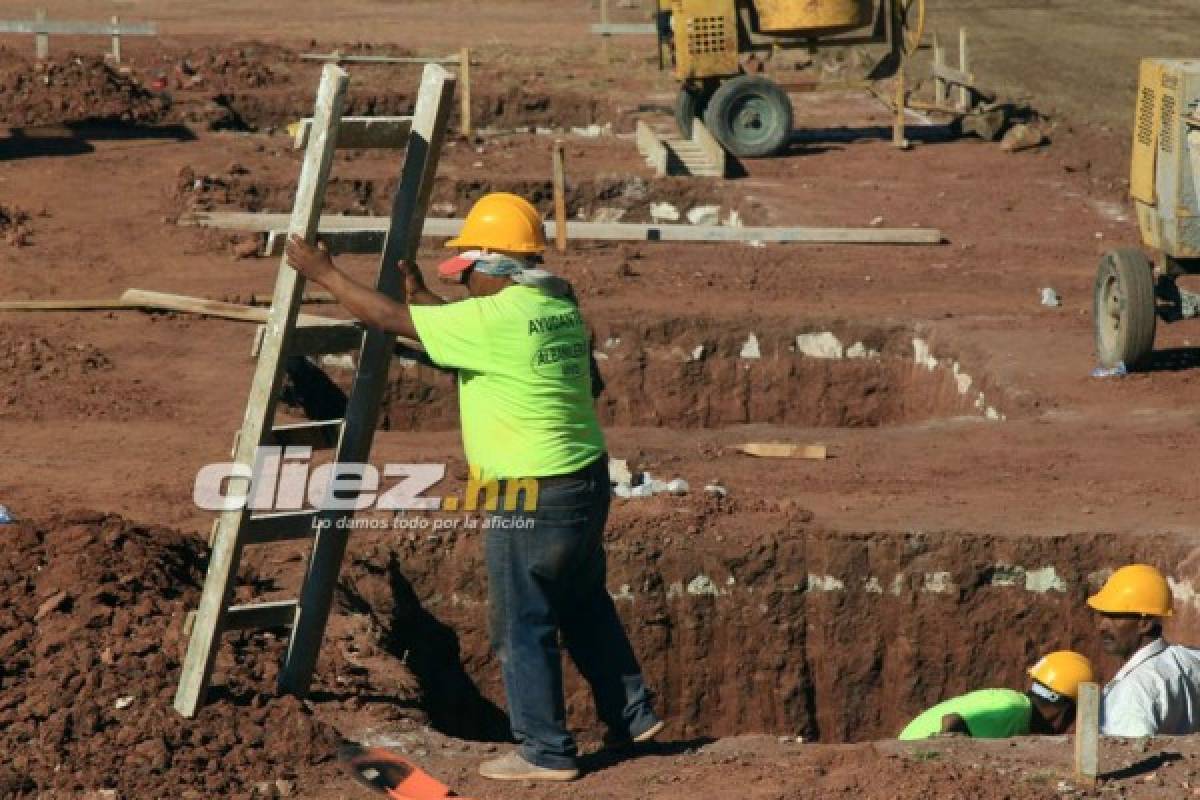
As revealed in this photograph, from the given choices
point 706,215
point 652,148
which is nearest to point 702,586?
point 706,215

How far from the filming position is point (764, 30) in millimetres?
23828

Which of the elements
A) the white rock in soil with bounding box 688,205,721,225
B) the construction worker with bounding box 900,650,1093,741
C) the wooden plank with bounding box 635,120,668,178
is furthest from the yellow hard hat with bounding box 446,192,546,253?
the wooden plank with bounding box 635,120,668,178

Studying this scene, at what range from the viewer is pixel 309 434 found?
8102mm

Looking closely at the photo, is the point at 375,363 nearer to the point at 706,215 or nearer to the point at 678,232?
the point at 678,232

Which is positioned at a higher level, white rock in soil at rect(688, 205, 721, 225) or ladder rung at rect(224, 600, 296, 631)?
ladder rung at rect(224, 600, 296, 631)

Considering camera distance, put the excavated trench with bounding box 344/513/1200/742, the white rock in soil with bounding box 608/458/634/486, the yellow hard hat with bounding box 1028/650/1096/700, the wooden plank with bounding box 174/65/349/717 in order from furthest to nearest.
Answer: the white rock in soil with bounding box 608/458/634/486, the excavated trench with bounding box 344/513/1200/742, the yellow hard hat with bounding box 1028/650/1096/700, the wooden plank with bounding box 174/65/349/717

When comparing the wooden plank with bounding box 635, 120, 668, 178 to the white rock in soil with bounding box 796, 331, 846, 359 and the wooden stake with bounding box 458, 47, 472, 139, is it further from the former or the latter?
the white rock in soil with bounding box 796, 331, 846, 359

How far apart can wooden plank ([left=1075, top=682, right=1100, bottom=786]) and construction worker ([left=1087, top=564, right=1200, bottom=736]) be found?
901 mm

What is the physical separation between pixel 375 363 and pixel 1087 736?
3.03m

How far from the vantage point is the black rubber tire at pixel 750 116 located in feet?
78.5

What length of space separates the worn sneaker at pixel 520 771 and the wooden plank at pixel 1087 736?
188 cm

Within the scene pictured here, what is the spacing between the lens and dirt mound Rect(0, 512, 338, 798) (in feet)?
25.4

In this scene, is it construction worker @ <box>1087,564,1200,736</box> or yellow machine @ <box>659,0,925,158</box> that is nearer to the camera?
construction worker @ <box>1087,564,1200,736</box>

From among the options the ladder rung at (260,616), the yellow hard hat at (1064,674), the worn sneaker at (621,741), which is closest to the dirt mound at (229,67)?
the yellow hard hat at (1064,674)
